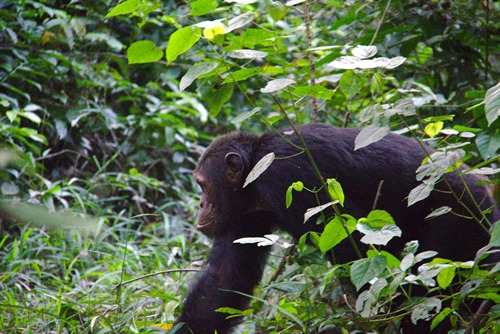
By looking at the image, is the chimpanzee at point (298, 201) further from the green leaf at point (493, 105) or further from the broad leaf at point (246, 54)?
the green leaf at point (493, 105)

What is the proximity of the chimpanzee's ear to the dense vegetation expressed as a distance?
1.50 ft

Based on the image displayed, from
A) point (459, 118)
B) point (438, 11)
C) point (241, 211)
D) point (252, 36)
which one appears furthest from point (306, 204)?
point (438, 11)

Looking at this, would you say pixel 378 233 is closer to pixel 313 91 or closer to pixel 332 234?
pixel 332 234

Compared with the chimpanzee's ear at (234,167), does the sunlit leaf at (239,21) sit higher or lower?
higher

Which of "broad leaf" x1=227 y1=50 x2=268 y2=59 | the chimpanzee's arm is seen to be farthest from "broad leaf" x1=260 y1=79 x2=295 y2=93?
the chimpanzee's arm

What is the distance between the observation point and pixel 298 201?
345 cm

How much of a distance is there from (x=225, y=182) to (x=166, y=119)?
2.49 m

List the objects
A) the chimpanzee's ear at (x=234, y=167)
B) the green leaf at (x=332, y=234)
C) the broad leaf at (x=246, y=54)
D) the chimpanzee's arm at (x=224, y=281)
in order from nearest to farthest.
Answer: the green leaf at (x=332, y=234) < the broad leaf at (x=246, y=54) < the chimpanzee's arm at (x=224, y=281) < the chimpanzee's ear at (x=234, y=167)

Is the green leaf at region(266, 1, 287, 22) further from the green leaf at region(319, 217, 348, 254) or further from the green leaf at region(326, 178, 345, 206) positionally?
the green leaf at region(319, 217, 348, 254)

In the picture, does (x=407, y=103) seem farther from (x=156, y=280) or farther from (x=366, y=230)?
(x=156, y=280)

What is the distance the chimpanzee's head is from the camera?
3879 mm

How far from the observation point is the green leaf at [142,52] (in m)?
2.79

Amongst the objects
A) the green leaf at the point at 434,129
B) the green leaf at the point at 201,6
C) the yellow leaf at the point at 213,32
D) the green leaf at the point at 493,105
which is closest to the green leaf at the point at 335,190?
the green leaf at the point at 434,129

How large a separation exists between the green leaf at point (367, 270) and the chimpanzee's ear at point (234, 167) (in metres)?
1.63
